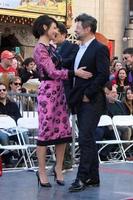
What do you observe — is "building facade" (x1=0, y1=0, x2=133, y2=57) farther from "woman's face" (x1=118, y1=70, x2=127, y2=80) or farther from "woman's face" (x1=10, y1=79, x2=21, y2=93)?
"woman's face" (x1=10, y1=79, x2=21, y2=93)

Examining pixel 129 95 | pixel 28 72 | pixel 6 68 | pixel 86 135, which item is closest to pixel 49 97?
pixel 86 135

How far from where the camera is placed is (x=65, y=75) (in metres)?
7.21

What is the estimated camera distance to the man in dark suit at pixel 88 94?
23.5ft

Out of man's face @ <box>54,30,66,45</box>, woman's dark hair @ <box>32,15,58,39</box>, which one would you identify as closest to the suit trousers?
woman's dark hair @ <box>32,15,58,39</box>

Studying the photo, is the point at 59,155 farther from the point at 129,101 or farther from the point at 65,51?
the point at 129,101

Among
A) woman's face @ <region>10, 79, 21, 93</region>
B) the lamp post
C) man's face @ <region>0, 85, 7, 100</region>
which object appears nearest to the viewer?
man's face @ <region>0, 85, 7, 100</region>

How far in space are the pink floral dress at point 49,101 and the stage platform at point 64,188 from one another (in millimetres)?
598

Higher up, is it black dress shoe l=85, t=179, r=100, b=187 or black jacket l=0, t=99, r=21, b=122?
black jacket l=0, t=99, r=21, b=122

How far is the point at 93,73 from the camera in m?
7.27

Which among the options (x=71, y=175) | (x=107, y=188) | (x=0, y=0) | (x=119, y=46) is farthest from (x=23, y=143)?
(x=119, y=46)

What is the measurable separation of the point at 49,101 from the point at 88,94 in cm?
51

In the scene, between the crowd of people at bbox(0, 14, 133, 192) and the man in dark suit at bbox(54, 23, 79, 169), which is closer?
the crowd of people at bbox(0, 14, 133, 192)

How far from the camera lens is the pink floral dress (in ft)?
23.9

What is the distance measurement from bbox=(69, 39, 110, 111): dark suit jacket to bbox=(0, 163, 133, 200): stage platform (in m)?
1.06
